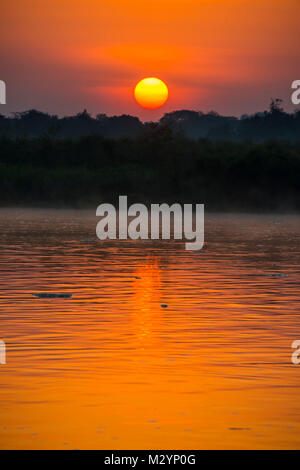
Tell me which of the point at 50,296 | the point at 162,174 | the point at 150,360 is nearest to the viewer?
the point at 150,360

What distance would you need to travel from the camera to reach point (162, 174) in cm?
11144

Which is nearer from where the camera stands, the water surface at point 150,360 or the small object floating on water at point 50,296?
the water surface at point 150,360

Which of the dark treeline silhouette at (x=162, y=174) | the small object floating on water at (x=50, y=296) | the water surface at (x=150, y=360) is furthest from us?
the dark treeline silhouette at (x=162, y=174)

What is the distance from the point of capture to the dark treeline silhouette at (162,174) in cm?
10650

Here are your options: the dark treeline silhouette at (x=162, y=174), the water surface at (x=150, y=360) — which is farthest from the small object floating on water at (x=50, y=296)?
the dark treeline silhouette at (x=162, y=174)

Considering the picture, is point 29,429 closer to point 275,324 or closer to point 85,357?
point 85,357

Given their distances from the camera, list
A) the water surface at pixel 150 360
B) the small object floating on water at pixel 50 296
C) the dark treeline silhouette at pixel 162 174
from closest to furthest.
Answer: the water surface at pixel 150 360, the small object floating on water at pixel 50 296, the dark treeline silhouette at pixel 162 174

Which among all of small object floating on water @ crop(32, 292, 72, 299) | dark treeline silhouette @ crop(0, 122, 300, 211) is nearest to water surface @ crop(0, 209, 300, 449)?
small object floating on water @ crop(32, 292, 72, 299)

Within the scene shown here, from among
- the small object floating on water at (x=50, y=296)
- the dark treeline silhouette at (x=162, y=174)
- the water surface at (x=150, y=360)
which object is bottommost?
the water surface at (x=150, y=360)

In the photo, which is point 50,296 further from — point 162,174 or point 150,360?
point 162,174

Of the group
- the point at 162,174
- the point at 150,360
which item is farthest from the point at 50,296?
the point at 162,174

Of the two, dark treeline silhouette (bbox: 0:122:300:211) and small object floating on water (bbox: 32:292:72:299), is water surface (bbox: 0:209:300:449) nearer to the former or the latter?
small object floating on water (bbox: 32:292:72:299)

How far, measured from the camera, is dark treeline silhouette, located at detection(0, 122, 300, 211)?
106500 millimetres

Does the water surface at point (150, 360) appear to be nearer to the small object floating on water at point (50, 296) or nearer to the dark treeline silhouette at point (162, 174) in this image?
the small object floating on water at point (50, 296)
